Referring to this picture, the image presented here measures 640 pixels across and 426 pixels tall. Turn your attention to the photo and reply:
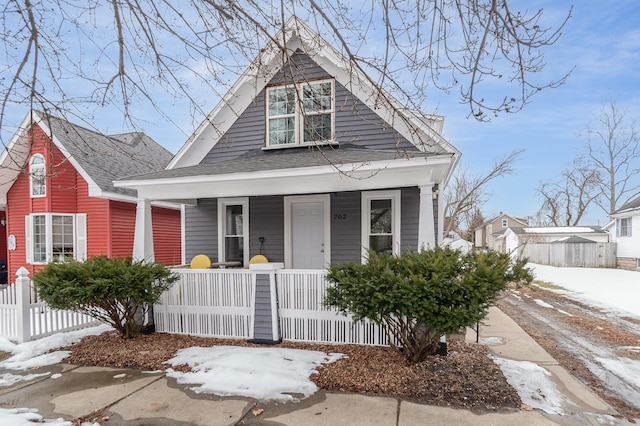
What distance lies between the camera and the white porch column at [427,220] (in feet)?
17.3

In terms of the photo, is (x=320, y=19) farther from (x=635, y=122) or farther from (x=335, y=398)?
(x=635, y=122)

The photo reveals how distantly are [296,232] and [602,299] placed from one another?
9712 millimetres

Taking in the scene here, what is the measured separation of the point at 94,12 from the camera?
12.9ft

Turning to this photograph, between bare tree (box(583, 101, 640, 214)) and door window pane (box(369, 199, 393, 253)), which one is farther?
bare tree (box(583, 101, 640, 214))

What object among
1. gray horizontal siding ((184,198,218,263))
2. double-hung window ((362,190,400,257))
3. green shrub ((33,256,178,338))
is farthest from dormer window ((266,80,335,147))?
green shrub ((33,256,178,338))

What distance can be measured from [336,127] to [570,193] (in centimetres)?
4119

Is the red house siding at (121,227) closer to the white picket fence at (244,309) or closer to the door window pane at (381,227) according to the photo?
the white picket fence at (244,309)

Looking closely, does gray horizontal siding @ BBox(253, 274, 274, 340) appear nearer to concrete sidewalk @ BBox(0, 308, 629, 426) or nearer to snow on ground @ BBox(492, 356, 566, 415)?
concrete sidewalk @ BBox(0, 308, 629, 426)

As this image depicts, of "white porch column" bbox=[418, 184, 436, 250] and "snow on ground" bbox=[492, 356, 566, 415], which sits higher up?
"white porch column" bbox=[418, 184, 436, 250]

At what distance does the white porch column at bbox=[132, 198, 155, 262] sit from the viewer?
6.38 metres

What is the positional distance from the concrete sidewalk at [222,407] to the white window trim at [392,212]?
3810mm

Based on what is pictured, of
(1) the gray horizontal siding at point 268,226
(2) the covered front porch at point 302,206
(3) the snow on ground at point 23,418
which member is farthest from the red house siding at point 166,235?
(3) the snow on ground at point 23,418

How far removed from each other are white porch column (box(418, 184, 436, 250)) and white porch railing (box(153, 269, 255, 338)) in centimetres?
281

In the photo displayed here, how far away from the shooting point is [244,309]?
18.8 feet
